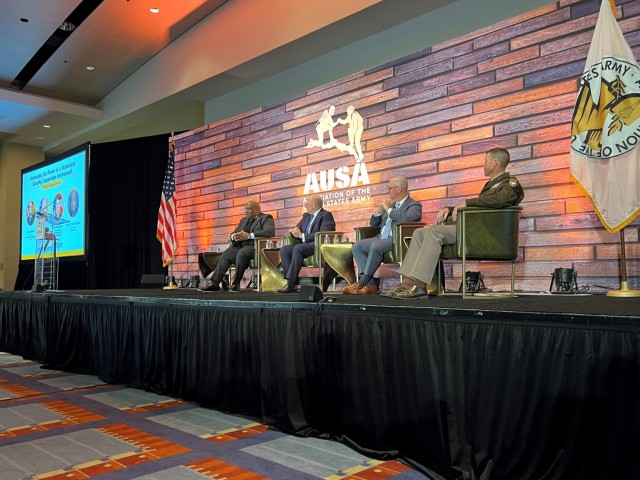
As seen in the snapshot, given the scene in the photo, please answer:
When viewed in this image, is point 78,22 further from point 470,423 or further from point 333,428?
point 470,423

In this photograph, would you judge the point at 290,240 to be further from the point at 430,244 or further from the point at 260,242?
the point at 430,244

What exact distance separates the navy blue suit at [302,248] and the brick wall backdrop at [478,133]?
1.75ft

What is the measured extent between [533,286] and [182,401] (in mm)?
2677

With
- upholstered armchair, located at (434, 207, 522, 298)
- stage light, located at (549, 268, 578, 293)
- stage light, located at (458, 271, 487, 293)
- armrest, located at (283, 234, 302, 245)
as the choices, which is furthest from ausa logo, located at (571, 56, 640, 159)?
armrest, located at (283, 234, 302, 245)

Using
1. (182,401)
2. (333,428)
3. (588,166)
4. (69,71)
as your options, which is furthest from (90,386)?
(69,71)

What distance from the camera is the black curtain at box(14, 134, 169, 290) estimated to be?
361 inches

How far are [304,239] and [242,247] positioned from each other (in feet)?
2.49

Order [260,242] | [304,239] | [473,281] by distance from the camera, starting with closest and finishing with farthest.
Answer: [473,281], [304,239], [260,242]

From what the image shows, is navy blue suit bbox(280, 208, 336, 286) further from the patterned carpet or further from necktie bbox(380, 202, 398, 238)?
the patterned carpet

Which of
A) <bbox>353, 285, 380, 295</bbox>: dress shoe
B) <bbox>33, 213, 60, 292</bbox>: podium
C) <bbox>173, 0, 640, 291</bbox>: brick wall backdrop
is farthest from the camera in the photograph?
<bbox>33, 213, 60, 292</bbox>: podium

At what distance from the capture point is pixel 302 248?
15.8 feet

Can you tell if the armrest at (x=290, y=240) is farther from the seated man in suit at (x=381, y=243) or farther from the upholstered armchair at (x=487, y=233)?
the upholstered armchair at (x=487, y=233)

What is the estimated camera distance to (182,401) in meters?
3.36

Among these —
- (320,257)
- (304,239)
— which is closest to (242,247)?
(304,239)
